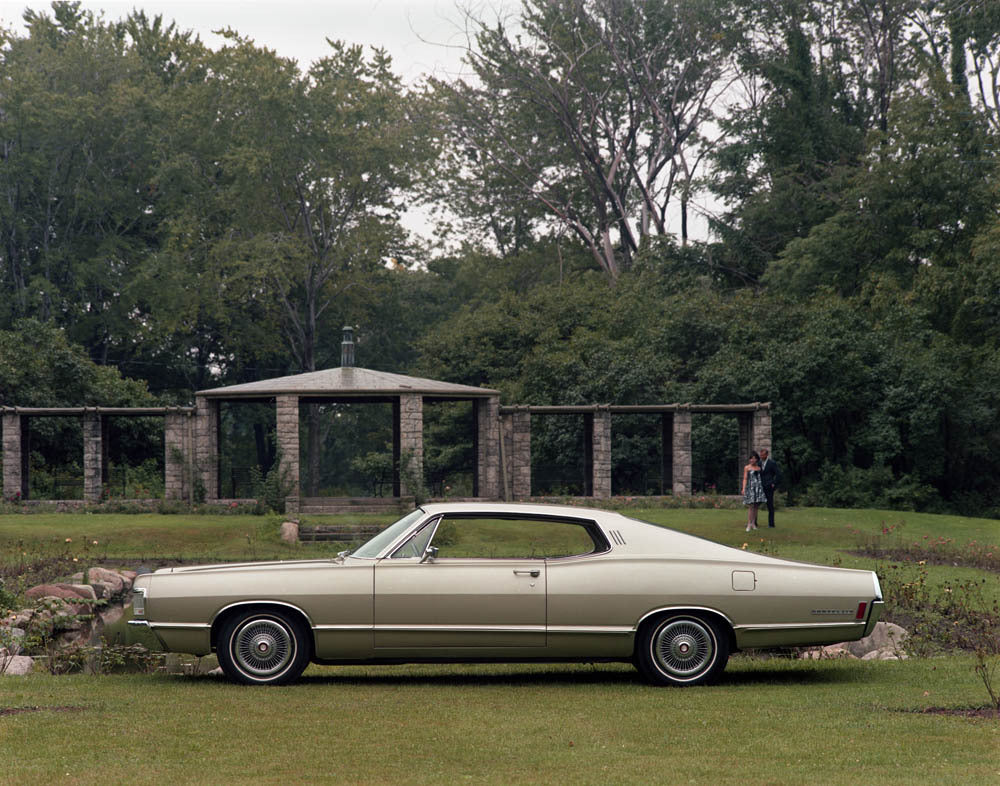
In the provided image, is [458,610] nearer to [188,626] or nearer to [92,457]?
[188,626]

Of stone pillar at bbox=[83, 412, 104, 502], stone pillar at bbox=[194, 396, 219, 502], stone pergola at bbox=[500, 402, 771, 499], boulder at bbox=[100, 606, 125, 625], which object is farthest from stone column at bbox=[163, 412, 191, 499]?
boulder at bbox=[100, 606, 125, 625]

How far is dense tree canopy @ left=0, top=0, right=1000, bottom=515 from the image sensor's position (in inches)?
1533

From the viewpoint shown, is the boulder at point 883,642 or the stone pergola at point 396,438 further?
the stone pergola at point 396,438

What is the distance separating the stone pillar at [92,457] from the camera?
32125 millimetres

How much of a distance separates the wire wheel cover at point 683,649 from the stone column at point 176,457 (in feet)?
78.9

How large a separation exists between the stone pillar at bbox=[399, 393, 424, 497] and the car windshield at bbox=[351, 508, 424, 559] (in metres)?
20.2

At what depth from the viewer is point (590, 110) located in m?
52.7

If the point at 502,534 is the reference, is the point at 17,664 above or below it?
below

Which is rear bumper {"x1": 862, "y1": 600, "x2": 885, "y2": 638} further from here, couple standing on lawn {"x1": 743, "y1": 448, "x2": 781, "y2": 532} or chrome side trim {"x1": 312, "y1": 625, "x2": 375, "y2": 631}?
couple standing on lawn {"x1": 743, "y1": 448, "x2": 781, "y2": 532}

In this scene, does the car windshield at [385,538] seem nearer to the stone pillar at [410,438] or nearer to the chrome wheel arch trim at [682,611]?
the chrome wheel arch trim at [682,611]

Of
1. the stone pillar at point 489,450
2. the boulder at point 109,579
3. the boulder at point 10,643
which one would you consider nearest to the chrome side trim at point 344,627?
the boulder at point 10,643

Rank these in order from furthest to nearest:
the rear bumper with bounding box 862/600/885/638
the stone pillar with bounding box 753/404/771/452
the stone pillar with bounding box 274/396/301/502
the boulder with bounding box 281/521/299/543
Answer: the stone pillar with bounding box 753/404/771/452 → the stone pillar with bounding box 274/396/301/502 → the boulder with bounding box 281/521/299/543 → the rear bumper with bounding box 862/600/885/638

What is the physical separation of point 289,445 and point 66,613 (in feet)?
53.3

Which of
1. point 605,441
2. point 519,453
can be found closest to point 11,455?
point 519,453
